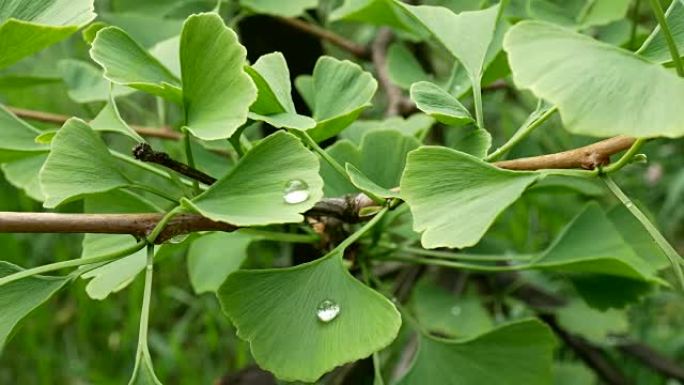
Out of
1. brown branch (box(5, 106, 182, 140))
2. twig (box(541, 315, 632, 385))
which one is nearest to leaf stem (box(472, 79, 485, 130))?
brown branch (box(5, 106, 182, 140))

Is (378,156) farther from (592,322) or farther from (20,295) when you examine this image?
(592,322)

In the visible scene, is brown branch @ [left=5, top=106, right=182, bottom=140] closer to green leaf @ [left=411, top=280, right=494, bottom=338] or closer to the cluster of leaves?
the cluster of leaves

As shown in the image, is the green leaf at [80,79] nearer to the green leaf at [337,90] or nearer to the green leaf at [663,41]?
the green leaf at [337,90]

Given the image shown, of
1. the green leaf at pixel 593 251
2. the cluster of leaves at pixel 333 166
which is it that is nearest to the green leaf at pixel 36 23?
the cluster of leaves at pixel 333 166

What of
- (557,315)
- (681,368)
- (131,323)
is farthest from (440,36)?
(131,323)

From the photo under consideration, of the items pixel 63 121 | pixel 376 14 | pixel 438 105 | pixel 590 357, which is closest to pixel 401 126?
pixel 376 14

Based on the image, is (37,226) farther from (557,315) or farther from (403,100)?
(557,315)
